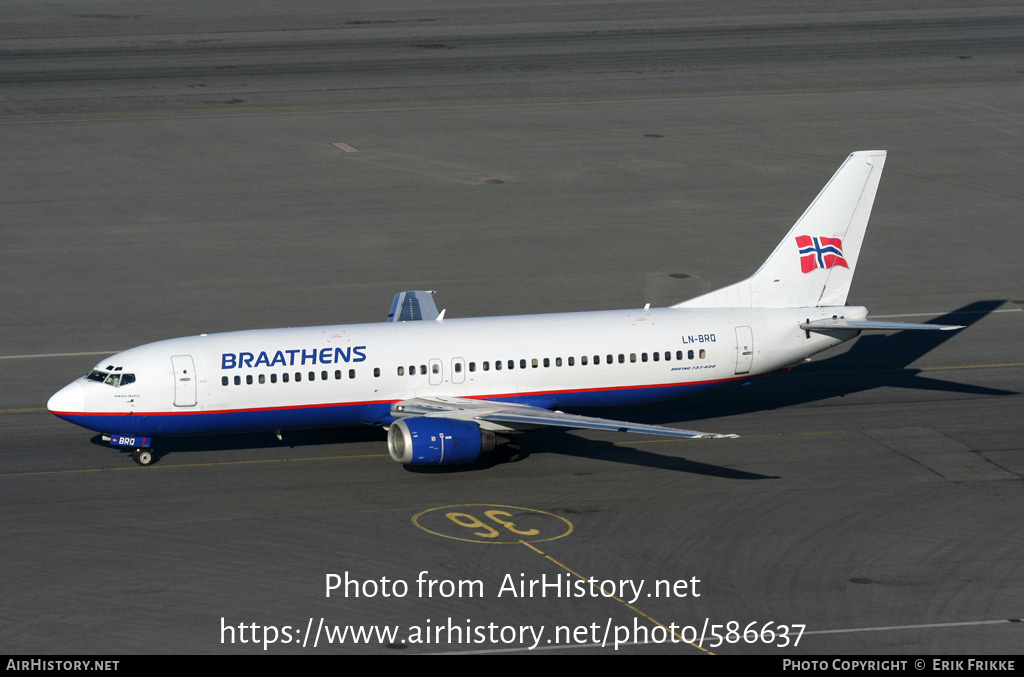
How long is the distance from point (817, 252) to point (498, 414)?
45.2 ft

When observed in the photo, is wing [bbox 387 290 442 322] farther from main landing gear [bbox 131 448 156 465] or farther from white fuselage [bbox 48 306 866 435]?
main landing gear [bbox 131 448 156 465]

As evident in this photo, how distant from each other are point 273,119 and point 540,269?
33083 millimetres

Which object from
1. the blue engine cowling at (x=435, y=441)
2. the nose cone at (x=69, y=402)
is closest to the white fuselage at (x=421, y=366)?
the nose cone at (x=69, y=402)

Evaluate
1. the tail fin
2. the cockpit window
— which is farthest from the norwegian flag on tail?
the cockpit window

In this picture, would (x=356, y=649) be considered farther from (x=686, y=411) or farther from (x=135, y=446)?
(x=686, y=411)

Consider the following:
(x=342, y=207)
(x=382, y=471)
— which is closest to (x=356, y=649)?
(x=382, y=471)

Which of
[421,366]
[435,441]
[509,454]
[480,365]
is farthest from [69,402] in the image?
Result: [509,454]

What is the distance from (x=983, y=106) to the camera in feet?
303

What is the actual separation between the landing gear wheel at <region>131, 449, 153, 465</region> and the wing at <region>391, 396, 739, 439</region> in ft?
26.6

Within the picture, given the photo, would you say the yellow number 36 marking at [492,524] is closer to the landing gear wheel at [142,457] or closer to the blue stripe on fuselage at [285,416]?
the blue stripe on fuselage at [285,416]

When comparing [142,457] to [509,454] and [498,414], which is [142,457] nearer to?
[498,414]

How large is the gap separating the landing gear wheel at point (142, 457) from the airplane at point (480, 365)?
0.22 ft

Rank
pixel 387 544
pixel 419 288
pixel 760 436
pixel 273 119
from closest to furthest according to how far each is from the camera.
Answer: pixel 387 544, pixel 760 436, pixel 419 288, pixel 273 119

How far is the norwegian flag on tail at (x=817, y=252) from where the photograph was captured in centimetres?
4650
